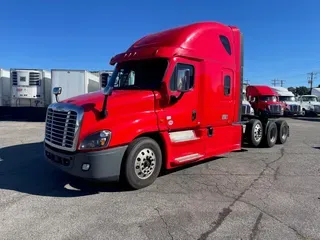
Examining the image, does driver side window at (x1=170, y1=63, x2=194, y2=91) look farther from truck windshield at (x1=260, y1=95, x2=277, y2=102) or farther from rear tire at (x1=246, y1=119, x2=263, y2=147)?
truck windshield at (x1=260, y1=95, x2=277, y2=102)

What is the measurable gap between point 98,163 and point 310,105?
33108 mm

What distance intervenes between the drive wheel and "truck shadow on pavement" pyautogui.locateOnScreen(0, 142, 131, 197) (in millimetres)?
368

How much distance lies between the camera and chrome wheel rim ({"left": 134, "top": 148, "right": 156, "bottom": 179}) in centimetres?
570

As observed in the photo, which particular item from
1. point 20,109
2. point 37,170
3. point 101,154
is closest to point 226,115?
point 101,154

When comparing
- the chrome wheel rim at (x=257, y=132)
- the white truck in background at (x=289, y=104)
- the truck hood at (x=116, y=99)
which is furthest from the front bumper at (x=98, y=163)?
the white truck in background at (x=289, y=104)

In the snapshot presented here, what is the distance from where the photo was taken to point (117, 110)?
5.49m

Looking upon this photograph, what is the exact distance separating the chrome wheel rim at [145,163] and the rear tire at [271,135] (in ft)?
19.3

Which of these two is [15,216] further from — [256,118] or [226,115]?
[256,118]

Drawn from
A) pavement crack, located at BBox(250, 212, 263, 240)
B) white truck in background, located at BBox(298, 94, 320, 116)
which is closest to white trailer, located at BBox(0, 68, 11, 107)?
pavement crack, located at BBox(250, 212, 263, 240)

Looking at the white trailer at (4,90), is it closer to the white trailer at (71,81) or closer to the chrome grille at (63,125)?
the white trailer at (71,81)

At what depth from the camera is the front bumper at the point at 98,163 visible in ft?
17.1

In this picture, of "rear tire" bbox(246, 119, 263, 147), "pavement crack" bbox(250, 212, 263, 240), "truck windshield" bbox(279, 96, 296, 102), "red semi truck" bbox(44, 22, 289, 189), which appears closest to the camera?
"pavement crack" bbox(250, 212, 263, 240)

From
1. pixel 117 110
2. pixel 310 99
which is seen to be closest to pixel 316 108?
pixel 310 99

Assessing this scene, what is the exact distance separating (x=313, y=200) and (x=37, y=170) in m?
5.71
